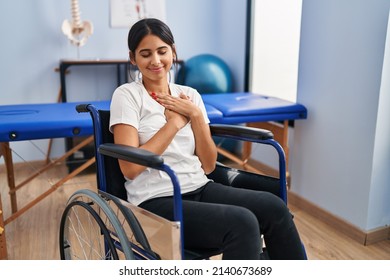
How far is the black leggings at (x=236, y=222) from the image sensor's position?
1.15 meters

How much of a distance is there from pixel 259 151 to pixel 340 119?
3.73 ft

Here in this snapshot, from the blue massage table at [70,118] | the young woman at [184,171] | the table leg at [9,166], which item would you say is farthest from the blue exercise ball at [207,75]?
the young woman at [184,171]

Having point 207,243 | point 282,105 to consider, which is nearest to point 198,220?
point 207,243

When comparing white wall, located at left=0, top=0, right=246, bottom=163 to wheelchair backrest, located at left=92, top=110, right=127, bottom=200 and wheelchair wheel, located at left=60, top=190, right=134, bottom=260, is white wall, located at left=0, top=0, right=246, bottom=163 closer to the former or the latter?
wheelchair wheel, located at left=60, top=190, right=134, bottom=260

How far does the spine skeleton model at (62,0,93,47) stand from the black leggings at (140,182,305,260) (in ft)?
7.53

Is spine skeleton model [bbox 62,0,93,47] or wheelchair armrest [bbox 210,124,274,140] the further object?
spine skeleton model [bbox 62,0,93,47]

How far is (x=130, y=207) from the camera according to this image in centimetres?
124

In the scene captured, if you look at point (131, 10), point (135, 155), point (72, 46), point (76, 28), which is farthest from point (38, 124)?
point (131, 10)

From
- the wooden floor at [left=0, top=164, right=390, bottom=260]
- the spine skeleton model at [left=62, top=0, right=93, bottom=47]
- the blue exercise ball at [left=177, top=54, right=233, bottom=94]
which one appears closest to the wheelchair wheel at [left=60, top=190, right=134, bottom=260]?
the wooden floor at [left=0, top=164, right=390, bottom=260]

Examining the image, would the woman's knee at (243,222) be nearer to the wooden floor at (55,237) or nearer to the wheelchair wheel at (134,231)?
the wheelchair wheel at (134,231)

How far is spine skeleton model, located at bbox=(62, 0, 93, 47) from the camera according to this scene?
316 centimetres

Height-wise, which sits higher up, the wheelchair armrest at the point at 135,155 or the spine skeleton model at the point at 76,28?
the spine skeleton model at the point at 76,28

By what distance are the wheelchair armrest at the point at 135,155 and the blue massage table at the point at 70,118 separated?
0.81m
